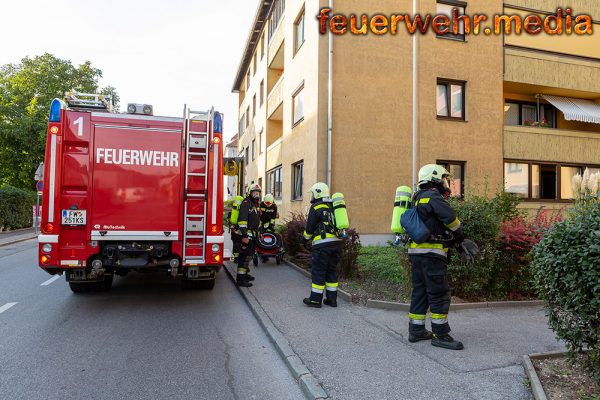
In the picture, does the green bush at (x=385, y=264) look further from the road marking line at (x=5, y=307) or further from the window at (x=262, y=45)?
the window at (x=262, y=45)

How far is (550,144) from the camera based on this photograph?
594 inches

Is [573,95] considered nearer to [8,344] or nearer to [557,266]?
[557,266]

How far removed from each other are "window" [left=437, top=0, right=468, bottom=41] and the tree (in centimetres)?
2757

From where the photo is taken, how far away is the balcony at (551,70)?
1458 centimetres

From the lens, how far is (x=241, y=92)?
34656 millimetres

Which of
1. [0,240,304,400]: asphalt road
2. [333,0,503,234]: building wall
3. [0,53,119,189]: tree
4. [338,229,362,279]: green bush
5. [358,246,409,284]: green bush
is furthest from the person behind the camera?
[0,53,119,189]: tree

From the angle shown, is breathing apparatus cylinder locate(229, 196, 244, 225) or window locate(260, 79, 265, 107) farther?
window locate(260, 79, 265, 107)

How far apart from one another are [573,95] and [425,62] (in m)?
7.08

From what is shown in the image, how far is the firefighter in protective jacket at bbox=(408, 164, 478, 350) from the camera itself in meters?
4.49

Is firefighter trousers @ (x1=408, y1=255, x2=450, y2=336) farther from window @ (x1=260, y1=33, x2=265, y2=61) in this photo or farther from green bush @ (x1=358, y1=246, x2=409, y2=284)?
window @ (x1=260, y1=33, x2=265, y2=61)

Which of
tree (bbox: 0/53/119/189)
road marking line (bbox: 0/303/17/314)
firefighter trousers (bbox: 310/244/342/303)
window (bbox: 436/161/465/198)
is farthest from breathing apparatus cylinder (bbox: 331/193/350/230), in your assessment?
tree (bbox: 0/53/119/189)

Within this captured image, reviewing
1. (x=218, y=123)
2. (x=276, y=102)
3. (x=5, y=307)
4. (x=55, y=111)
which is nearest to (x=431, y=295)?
(x=218, y=123)

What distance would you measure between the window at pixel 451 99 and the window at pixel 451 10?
1.54 m

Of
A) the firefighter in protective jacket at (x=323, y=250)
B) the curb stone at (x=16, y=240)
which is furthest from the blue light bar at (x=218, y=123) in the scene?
the curb stone at (x=16, y=240)
